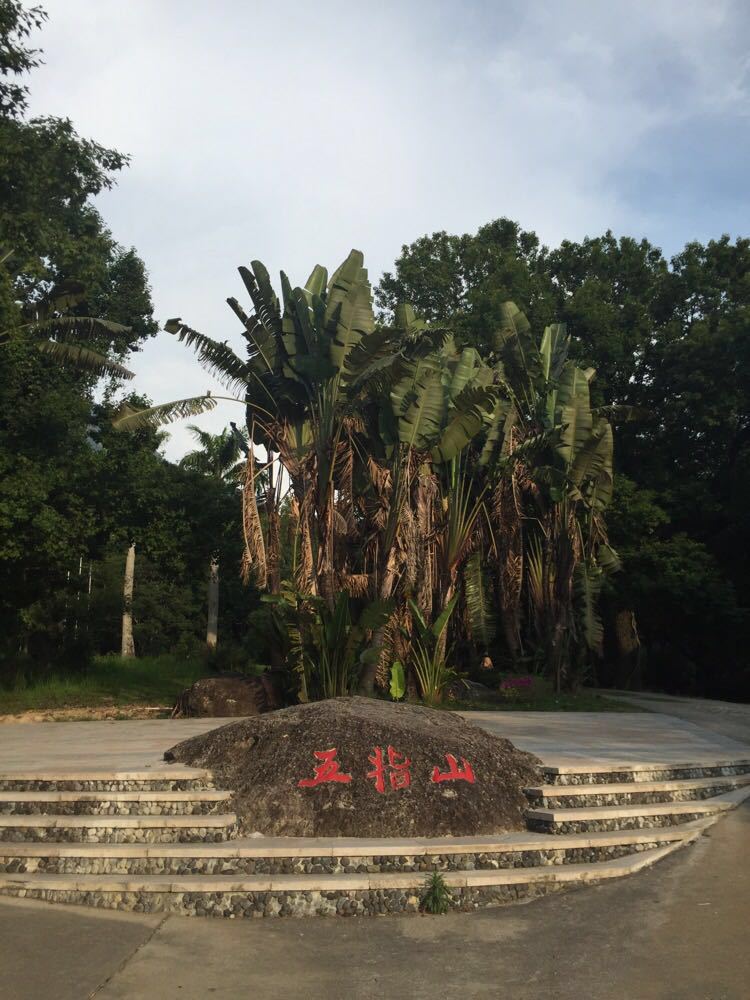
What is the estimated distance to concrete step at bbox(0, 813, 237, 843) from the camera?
677cm

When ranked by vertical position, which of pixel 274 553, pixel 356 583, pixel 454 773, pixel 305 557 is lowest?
pixel 454 773

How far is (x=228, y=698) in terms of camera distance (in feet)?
48.4

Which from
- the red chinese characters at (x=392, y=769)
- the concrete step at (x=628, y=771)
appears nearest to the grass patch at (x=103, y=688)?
the red chinese characters at (x=392, y=769)

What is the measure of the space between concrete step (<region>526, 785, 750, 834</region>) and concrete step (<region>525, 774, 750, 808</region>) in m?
0.10

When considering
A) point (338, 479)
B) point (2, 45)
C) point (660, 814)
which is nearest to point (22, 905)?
point (660, 814)

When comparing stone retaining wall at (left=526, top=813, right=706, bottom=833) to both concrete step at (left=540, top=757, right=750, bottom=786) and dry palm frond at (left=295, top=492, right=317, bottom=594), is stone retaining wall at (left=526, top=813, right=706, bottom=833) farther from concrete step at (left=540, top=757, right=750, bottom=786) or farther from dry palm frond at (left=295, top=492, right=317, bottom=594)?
dry palm frond at (left=295, top=492, right=317, bottom=594)

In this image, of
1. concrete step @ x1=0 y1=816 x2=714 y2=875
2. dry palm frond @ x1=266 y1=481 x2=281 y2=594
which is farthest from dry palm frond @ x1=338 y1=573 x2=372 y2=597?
concrete step @ x1=0 y1=816 x2=714 y2=875

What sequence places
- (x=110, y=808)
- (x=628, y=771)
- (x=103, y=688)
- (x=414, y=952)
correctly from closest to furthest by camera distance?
(x=414, y=952), (x=110, y=808), (x=628, y=771), (x=103, y=688)

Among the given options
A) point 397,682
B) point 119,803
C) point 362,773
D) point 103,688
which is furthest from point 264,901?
point 103,688

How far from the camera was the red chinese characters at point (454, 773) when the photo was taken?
7.30 meters

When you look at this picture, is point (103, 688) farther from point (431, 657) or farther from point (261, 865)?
point (261, 865)

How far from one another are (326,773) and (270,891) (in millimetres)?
1369

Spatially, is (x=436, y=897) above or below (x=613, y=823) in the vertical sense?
below

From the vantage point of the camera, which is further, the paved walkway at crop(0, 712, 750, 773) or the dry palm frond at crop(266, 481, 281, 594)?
the dry palm frond at crop(266, 481, 281, 594)
